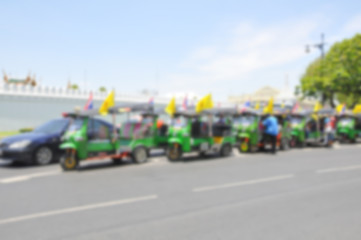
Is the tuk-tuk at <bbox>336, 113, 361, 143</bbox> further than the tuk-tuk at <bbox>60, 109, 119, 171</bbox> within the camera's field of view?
Yes

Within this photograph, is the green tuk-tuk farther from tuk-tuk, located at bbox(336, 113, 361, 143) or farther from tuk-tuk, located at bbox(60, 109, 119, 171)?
tuk-tuk, located at bbox(60, 109, 119, 171)

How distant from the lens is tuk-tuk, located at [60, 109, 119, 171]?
9453mm

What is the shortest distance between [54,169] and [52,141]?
1546 mm

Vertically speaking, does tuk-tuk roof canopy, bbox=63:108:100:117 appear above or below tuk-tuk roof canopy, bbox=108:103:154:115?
below

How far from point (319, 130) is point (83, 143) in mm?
13019

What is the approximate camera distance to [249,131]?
45.5 ft

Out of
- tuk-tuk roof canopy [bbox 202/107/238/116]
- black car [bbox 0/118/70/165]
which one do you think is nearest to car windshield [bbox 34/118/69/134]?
black car [bbox 0/118/70/165]

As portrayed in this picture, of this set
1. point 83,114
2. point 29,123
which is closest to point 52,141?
point 83,114

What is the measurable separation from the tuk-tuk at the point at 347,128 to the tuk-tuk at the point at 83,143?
14.3 metres

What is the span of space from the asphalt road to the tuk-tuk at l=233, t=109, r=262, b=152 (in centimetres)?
410

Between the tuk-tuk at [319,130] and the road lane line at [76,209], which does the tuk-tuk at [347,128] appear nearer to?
the tuk-tuk at [319,130]

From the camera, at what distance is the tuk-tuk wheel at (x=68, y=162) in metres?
9.48

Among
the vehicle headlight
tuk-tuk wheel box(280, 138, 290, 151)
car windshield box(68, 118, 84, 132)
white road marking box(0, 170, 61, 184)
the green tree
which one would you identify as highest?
the green tree

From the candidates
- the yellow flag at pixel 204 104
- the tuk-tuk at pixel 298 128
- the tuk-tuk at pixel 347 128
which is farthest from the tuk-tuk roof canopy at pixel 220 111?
the tuk-tuk at pixel 347 128
